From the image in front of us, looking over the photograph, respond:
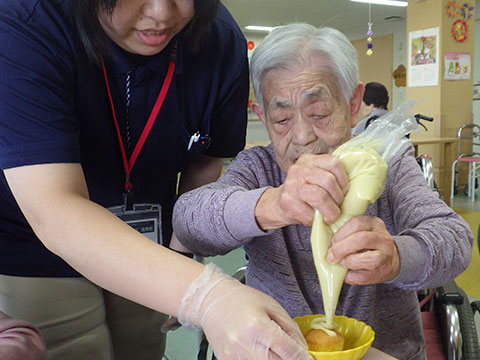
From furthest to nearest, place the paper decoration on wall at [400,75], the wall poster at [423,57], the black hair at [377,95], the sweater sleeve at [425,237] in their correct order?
the paper decoration on wall at [400,75]
the wall poster at [423,57]
the black hair at [377,95]
the sweater sleeve at [425,237]

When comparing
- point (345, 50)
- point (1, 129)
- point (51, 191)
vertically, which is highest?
point (345, 50)

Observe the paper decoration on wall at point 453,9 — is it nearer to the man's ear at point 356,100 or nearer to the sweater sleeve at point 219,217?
the man's ear at point 356,100

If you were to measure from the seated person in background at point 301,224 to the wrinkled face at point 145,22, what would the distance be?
285 millimetres

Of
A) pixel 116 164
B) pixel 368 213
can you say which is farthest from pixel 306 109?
pixel 116 164

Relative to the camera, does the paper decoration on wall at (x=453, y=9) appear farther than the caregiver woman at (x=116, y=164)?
Yes

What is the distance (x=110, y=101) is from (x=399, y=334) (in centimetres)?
102

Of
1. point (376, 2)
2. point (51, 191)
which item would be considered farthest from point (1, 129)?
point (376, 2)

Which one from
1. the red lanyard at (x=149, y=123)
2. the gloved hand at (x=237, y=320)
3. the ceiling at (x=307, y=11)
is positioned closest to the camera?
the gloved hand at (x=237, y=320)

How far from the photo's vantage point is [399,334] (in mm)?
1265

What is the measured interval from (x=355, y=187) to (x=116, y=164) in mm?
733

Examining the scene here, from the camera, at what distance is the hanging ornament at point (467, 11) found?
637 cm

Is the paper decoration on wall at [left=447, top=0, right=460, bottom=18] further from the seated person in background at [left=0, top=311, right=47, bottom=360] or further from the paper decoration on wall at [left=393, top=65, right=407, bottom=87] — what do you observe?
the seated person in background at [left=0, top=311, right=47, bottom=360]

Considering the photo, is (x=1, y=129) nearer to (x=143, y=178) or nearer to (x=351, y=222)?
(x=143, y=178)

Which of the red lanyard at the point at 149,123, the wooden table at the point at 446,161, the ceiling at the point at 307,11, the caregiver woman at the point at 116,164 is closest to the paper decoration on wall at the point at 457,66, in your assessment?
the wooden table at the point at 446,161
